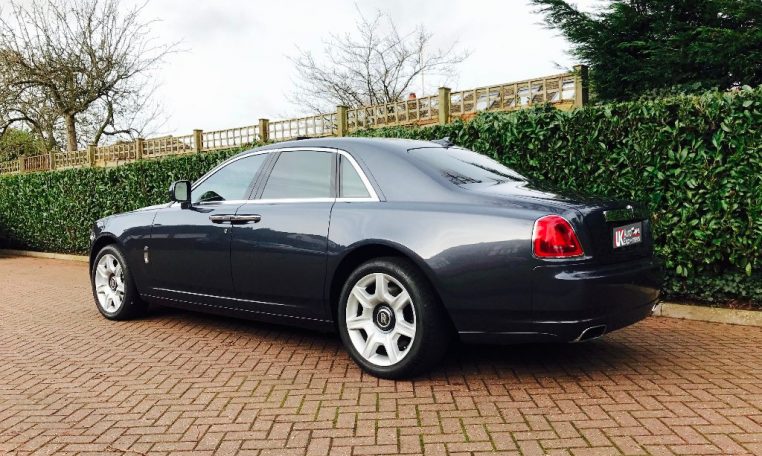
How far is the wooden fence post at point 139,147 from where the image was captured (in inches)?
968

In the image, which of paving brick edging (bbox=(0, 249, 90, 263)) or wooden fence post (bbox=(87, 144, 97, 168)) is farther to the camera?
wooden fence post (bbox=(87, 144, 97, 168))

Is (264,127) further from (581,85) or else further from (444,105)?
(581,85)

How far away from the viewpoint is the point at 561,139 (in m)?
6.53

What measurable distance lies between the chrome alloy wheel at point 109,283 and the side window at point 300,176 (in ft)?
7.26

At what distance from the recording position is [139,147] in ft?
80.9

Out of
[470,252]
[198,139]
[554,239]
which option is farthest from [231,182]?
[198,139]

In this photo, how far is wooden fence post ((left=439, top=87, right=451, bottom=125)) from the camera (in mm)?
16781

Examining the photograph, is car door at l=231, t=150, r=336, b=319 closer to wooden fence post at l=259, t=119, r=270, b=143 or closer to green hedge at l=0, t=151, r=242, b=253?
green hedge at l=0, t=151, r=242, b=253

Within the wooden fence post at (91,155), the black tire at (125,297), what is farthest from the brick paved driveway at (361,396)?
the wooden fence post at (91,155)

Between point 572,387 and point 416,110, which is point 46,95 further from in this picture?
point 572,387

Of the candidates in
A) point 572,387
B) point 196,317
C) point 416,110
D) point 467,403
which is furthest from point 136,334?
point 416,110

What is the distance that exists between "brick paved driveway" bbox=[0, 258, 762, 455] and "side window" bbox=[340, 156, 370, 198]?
1.23m

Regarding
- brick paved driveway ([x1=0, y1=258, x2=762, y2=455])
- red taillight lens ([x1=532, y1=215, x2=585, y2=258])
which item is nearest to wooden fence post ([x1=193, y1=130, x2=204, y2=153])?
brick paved driveway ([x1=0, y1=258, x2=762, y2=455])

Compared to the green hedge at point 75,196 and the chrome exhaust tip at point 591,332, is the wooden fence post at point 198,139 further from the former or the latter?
the chrome exhaust tip at point 591,332
